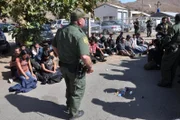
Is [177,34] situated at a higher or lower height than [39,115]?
higher

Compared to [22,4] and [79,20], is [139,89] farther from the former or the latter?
[22,4]

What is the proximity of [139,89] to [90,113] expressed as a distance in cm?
192

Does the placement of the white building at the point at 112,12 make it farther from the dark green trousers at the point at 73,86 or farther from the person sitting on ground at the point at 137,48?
the dark green trousers at the point at 73,86

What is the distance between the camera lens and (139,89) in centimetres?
630

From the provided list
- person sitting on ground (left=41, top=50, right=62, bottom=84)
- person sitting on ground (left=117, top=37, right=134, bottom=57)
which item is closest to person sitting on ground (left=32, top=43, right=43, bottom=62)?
person sitting on ground (left=41, top=50, right=62, bottom=84)

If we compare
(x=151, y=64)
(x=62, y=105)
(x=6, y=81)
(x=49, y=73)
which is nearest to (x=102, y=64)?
(x=151, y=64)

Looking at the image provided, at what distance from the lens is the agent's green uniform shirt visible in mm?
4082

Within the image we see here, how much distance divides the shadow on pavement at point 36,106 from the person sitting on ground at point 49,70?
1259mm

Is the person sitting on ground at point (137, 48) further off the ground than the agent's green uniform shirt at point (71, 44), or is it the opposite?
the agent's green uniform shirt at point (71, 44)

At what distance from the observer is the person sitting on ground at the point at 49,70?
22.7 ft

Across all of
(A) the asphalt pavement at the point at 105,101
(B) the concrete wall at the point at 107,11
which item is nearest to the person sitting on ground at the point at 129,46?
(A) the asphalt pavement at the point at 105,101

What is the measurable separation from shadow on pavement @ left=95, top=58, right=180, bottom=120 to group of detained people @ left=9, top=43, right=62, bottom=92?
1595mm

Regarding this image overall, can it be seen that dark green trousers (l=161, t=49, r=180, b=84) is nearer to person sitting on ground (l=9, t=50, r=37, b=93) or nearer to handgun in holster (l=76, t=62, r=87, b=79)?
handgun in holster (l=76, t=62, r=87, b=79)

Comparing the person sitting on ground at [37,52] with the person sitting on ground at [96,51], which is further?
the person sitting on ground at [96,51]
